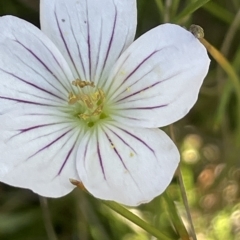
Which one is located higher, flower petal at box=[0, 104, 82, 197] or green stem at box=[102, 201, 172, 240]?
flower petal at box=[0, 104, 82, 197]

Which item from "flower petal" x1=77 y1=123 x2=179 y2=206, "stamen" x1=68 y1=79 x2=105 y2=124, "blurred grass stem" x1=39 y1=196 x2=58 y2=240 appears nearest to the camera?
"flower petal" x1=77 y1=123 x2=179 y2=206

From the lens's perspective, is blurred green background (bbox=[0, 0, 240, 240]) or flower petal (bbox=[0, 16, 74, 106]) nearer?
flower petal (bbox=[0, 16, 74, 106])

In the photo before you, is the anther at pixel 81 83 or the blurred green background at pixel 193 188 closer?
the anther at pixel 81 83

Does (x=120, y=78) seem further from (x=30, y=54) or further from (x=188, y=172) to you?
(x=188, y=172)

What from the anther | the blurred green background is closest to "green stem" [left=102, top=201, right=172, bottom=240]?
the anther

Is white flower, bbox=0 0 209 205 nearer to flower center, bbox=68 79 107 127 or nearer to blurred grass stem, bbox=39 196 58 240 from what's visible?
flower center, bbox=68 79 107 127

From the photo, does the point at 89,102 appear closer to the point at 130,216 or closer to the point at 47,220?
the point at 130,216

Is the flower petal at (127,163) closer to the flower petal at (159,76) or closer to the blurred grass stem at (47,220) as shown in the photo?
the flower petal at (159,76)

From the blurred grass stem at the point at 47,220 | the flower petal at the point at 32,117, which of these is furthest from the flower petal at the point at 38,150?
the blurred grass stem at the point at 47,220
